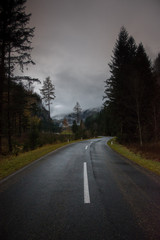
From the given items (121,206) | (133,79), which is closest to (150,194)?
(121,206)

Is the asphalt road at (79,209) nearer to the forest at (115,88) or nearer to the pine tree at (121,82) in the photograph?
the forest at (115,88)

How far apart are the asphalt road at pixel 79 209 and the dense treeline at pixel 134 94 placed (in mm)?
11826

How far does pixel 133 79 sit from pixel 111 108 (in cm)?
561

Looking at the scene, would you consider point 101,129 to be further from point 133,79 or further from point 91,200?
point 91,200

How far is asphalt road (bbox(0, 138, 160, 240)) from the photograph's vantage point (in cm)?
201

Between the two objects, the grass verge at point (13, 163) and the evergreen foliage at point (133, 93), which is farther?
the evergreen foliage at point (133, 93)

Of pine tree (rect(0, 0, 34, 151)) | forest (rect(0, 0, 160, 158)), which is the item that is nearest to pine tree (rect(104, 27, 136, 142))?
forest (rect(0, 0, 160, 158))

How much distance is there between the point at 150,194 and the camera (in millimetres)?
3426

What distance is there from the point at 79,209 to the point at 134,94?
14.7 metres

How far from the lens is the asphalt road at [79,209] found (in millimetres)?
2008

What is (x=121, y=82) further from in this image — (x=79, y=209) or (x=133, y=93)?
(x=79, y=209)

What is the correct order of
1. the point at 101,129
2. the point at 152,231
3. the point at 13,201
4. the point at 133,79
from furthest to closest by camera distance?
the point at 101,129, the point at 133,79, the point at 13,201, the point at 152,231

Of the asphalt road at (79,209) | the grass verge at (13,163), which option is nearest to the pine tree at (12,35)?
the grass verge at (13,163)

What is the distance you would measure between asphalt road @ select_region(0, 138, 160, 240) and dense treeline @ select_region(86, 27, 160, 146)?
1183cm
